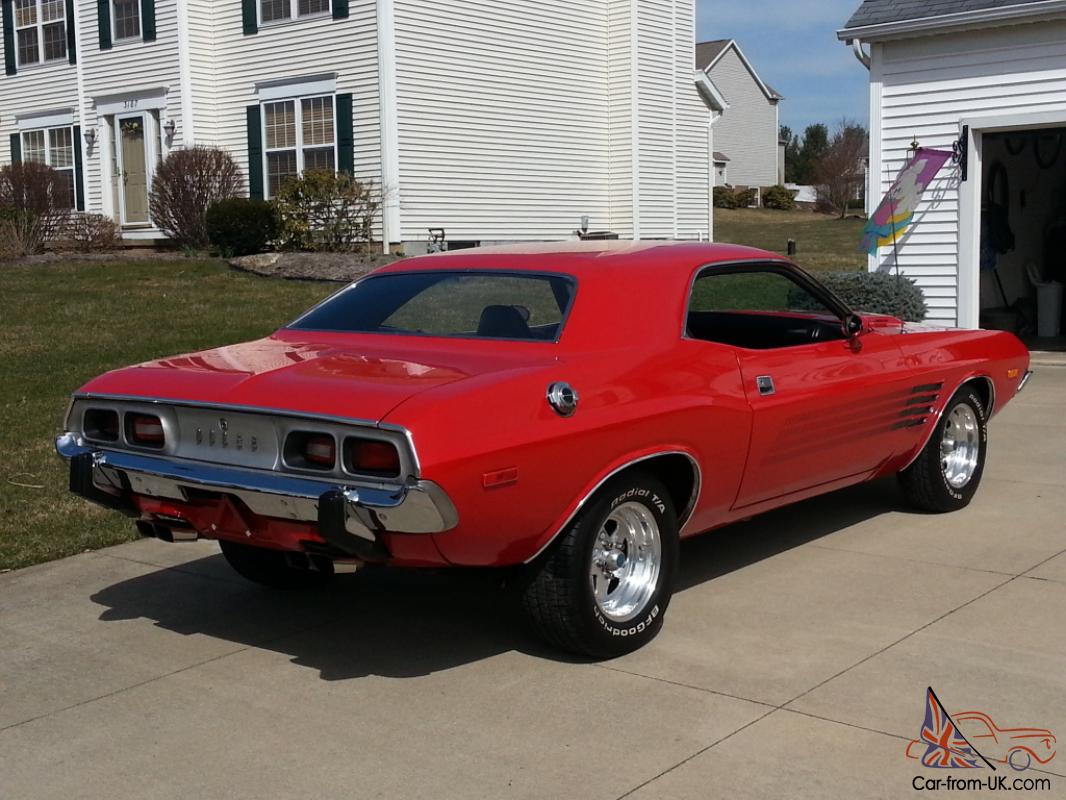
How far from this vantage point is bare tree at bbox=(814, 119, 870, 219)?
53.4 meters

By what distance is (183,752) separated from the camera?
4152mm

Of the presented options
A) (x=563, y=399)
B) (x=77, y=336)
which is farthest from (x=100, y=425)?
(x=77, y=336)

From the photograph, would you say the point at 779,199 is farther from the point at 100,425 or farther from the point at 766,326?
the point at 100,425

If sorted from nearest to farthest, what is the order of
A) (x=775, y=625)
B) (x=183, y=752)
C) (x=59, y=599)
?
(x=183, y=752) → (x=775, y=625) → (x=59, y=599)

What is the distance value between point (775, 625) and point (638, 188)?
20242 mm

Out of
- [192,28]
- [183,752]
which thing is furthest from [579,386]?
[192,28]

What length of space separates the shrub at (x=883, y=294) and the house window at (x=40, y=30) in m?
17.8

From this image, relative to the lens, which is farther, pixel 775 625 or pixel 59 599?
pixel 59 599

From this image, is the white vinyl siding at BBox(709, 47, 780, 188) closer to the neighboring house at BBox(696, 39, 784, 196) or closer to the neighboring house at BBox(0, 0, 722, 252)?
the neighboring house at BBox(696, 39, 784, 196)

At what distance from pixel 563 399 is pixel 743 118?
5739 cm

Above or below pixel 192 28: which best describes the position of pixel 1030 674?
below

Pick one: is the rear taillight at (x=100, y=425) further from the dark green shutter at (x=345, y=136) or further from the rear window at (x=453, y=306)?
the dark green shutter at (x=345, y=136)

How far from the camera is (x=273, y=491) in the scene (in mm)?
4477

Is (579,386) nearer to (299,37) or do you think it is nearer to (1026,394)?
(1026,394)
